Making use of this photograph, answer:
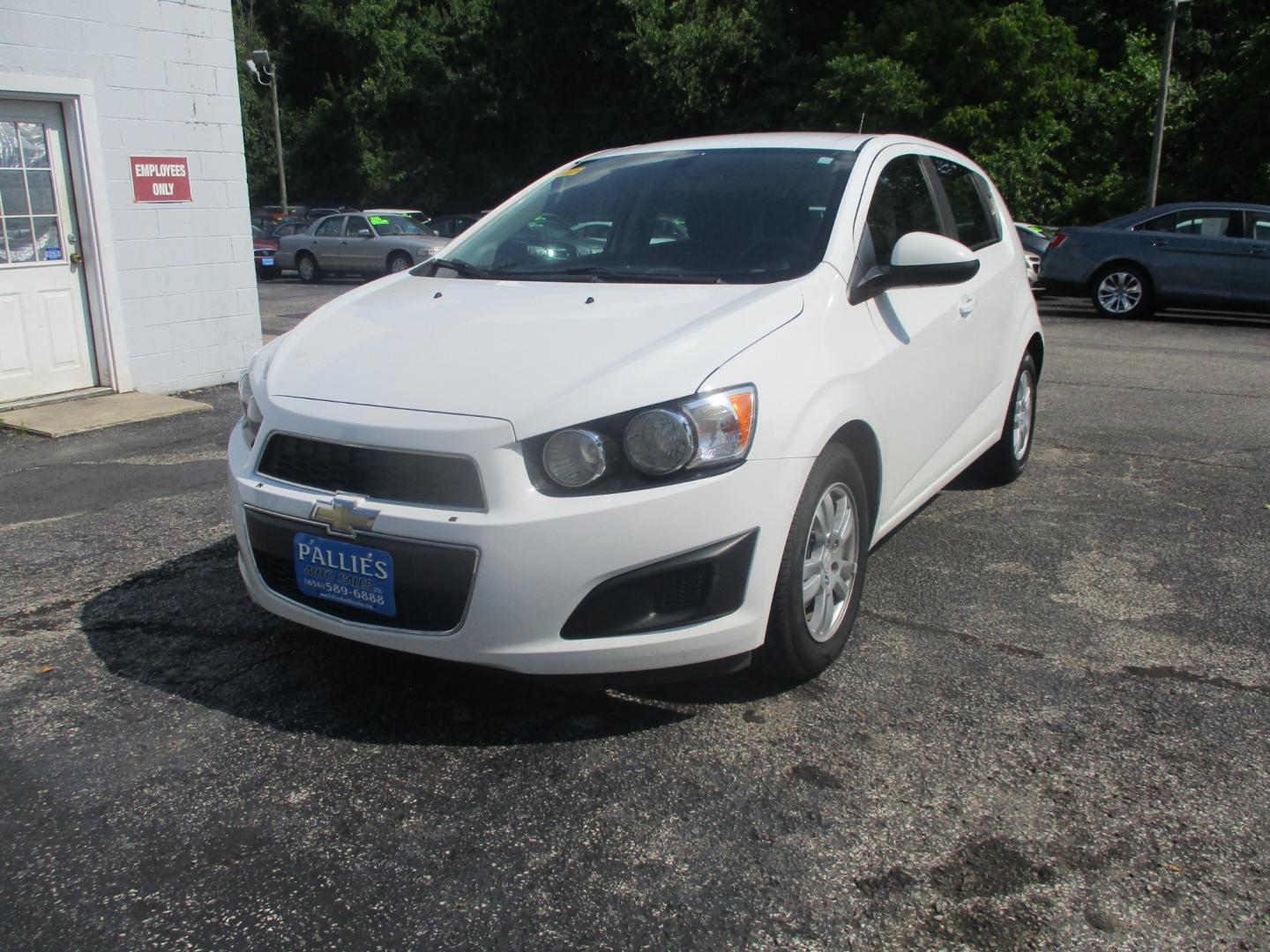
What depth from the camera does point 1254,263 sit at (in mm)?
13594

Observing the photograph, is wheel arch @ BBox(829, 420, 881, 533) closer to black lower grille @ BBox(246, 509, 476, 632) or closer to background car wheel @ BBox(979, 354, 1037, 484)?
black lower grille @ BBox(246, 509, 476, 632)

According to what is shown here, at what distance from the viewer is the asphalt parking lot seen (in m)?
2.37

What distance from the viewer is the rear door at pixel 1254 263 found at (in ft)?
44.5

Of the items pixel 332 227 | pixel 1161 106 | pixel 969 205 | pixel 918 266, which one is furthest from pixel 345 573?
pixel 1161 106

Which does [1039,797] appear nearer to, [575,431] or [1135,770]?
[1135,770]

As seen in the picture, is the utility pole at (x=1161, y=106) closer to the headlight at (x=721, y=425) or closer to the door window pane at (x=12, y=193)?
the door window pane at (x=12, y=193)

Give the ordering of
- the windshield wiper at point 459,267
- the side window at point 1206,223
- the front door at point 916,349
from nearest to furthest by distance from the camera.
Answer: the front door at point 916,349 < the windshield wiper at point 459,267 < the side window at point 1206,223

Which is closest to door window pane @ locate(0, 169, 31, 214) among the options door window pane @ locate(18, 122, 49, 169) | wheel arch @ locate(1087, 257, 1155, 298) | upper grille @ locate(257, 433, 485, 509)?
door window pane @ locate(18, 122, 49, 169)

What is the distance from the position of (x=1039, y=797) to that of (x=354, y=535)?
1844 mm

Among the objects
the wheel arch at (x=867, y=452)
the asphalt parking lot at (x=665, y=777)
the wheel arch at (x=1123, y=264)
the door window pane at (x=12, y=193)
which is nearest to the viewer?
the asphalt parking lot at (x=665, y=777)

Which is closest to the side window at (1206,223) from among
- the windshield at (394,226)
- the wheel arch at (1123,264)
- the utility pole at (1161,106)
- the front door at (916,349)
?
the wheel arch at (1123,264)

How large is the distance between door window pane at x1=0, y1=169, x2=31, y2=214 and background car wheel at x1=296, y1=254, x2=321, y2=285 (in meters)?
16.6

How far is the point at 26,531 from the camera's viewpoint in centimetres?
506

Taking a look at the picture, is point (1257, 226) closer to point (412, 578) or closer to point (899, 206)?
point (899, 206)
